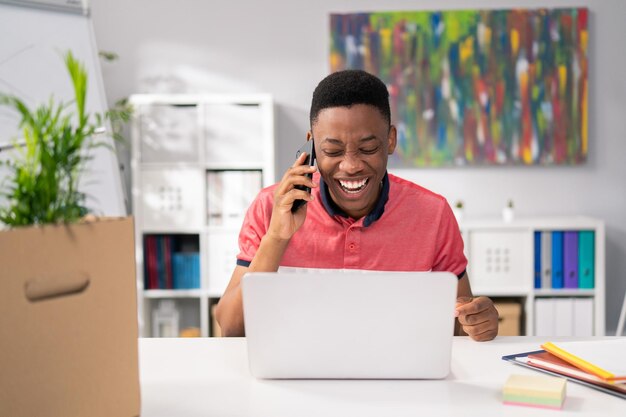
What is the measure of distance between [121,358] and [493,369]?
0.61 m

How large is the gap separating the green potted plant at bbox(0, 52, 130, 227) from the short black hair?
826 mm

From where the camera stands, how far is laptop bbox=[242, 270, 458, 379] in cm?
95

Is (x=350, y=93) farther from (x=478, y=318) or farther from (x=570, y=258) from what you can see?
(x=570, y=258)

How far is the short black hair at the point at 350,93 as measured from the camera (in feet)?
4.96

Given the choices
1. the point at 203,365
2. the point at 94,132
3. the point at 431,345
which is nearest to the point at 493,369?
the point at 431,345

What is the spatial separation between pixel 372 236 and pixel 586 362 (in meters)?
0.69

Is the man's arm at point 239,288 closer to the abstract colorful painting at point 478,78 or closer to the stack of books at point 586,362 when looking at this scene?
the stack of books at point 586,362

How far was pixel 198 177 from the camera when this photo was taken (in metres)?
3.48

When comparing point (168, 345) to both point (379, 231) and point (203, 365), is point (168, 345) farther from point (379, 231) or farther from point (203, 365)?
point (379, 231)

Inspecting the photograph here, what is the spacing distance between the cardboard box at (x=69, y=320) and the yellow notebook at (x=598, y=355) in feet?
2.23

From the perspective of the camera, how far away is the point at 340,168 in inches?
60.4

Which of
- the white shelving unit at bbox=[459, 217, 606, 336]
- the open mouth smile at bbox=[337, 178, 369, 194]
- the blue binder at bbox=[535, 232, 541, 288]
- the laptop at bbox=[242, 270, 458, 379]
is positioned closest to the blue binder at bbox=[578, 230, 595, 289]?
Result: the white shelving unit at bbox=[459, 217, 606, 336]

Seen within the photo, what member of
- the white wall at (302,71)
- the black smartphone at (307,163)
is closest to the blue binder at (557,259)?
the white wall at (302,71)

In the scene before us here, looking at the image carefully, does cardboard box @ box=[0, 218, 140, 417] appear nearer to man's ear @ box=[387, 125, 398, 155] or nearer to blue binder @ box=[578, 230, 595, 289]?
man's ear @ box=[387, 125, 398, 155]
